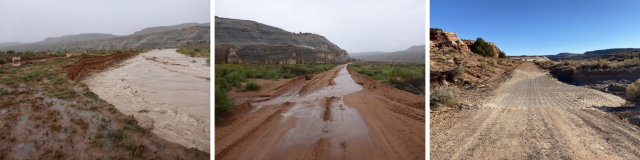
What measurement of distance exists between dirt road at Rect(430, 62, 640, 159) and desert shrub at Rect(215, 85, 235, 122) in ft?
7.06

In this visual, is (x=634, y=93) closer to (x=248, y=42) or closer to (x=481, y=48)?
(x=248, y=42)

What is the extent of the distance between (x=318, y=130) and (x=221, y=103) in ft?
3.58

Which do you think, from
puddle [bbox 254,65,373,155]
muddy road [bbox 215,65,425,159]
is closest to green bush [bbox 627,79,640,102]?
muddy road [bbox 215,65,425,159]

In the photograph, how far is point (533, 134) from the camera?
3018mm

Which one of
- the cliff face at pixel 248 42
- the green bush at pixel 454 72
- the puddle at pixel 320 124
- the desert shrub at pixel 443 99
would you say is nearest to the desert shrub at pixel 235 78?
the cliff face at pixel 248 42

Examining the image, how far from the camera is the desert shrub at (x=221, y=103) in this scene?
1812mm

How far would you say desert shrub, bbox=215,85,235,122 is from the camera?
181 centimetres

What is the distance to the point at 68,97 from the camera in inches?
236

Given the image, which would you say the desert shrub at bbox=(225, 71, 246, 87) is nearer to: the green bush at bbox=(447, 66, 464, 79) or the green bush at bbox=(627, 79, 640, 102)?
the green bush at bbox=(627, 79, 640, 102)

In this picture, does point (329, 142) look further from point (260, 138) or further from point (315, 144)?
point (260, 138)

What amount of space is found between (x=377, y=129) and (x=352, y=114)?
2.31 feet

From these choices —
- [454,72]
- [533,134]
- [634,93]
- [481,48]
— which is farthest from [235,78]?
[481,48]

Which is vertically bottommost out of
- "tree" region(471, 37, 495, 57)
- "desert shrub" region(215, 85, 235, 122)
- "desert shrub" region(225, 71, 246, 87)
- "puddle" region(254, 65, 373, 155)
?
"puddle" region(254, 65, 373, 155)

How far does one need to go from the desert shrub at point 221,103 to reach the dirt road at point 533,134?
7.06ft
